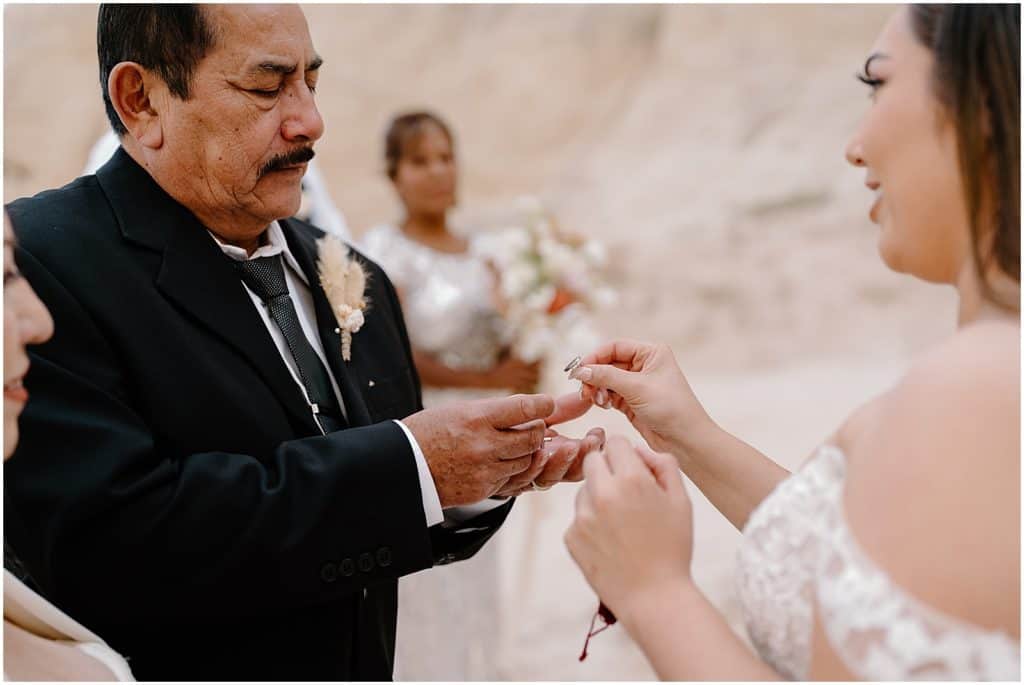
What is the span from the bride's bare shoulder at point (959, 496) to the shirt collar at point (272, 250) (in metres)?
1.75

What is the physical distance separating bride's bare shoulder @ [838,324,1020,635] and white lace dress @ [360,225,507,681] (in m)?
4.07

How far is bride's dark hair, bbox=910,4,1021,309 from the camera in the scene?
1.77 meters

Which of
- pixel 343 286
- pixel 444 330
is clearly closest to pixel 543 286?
pixel 444 330

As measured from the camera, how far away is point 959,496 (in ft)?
5.43

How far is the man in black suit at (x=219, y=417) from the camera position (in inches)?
94.0

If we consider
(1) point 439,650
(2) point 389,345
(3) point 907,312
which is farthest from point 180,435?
(3) point 907,312

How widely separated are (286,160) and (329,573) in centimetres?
101

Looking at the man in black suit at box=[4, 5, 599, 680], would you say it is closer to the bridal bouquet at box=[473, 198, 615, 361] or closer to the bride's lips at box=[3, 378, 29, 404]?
the bride's lips at box=[3, 378, 29, 404]

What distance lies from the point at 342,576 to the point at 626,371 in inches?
32.0

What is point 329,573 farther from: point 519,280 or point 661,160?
point 661,160

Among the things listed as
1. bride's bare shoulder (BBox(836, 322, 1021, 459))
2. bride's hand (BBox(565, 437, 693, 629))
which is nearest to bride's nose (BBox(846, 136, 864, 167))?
bride's bare shoulder (BBox(836, 322, 1021, 459))

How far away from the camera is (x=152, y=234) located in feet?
8.94

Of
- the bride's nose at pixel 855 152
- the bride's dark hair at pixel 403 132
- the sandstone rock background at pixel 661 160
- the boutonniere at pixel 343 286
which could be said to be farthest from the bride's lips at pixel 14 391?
the sandstone rock background at pixel 661 160

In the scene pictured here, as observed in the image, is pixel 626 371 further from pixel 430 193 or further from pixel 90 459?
pixel 430 193
